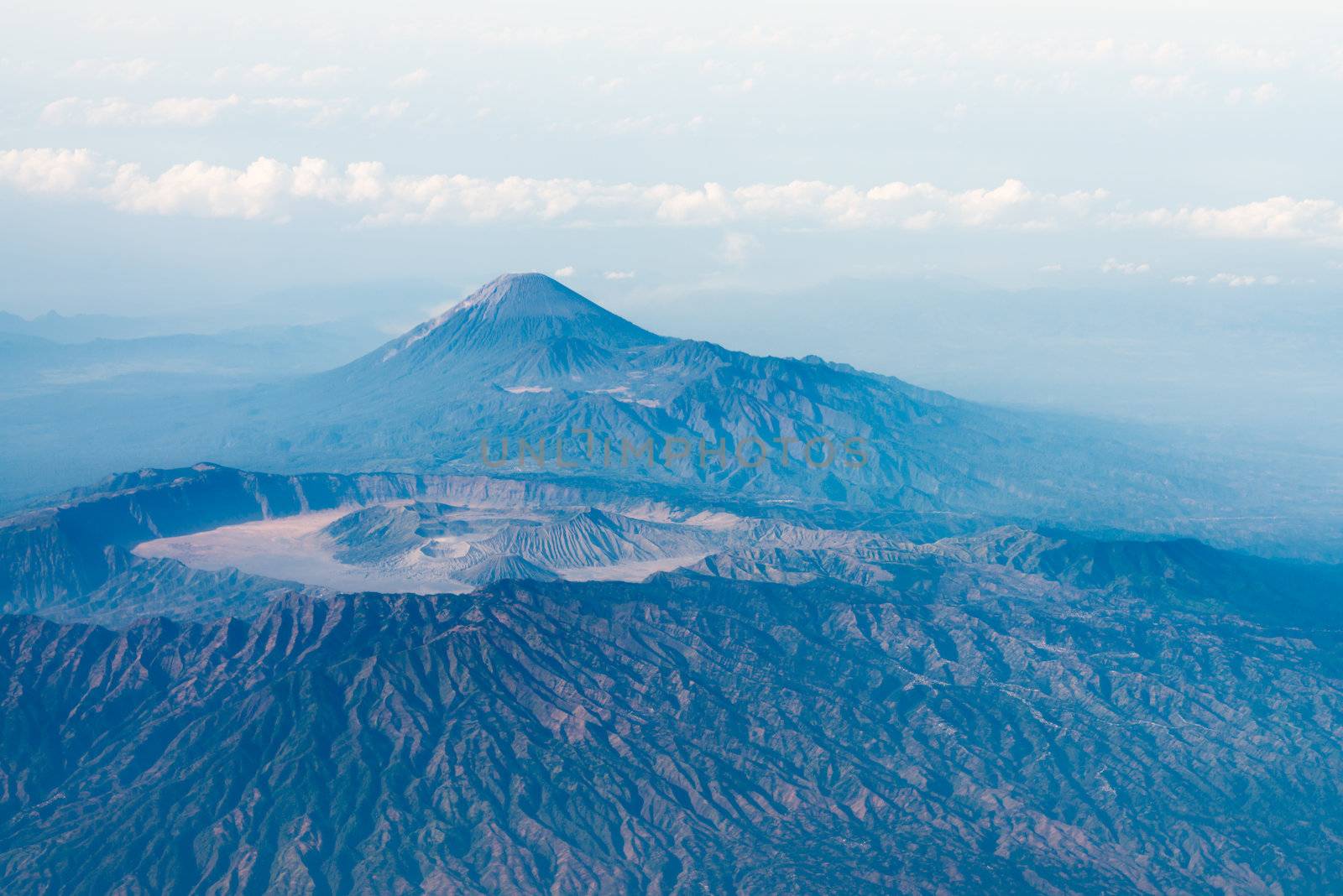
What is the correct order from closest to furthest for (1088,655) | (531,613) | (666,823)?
(666,823) → (531,613) → (1088,655)

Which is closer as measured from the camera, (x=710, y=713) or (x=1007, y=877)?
(x=1007, y=877)

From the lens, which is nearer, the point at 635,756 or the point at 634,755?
the point at 635,756

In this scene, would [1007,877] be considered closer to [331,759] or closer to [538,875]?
[538,875]

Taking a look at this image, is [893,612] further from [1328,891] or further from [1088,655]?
[1328,891]

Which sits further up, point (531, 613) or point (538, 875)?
point (531, 613)

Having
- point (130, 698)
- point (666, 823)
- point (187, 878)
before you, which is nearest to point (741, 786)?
point (666, 823)

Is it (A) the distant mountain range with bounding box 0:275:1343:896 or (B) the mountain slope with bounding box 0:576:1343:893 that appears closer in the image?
(A) the distant mountain range with bounding box 0:275:1343:896

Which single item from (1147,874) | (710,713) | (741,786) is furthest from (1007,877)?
(710,713)

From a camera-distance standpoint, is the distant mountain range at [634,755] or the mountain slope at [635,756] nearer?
the distant mountain range at [634,755]

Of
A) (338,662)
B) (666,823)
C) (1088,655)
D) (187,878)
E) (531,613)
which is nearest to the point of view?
(187,878)
